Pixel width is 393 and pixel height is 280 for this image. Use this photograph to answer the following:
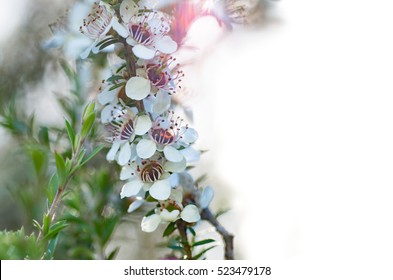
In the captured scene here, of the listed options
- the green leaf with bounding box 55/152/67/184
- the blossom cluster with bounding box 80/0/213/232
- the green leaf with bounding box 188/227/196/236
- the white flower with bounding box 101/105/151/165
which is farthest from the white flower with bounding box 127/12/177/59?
the green leaf with bounding box 188/227/196/236

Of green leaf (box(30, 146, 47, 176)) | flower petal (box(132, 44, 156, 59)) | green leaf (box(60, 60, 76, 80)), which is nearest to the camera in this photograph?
flower petal (box(132, 44, 156, 59))

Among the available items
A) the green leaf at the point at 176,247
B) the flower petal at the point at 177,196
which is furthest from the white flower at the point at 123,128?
the green leaf at the point at 176,247

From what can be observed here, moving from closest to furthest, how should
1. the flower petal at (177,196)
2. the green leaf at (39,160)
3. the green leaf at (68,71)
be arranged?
the flower petal at (177,196), the green leaf at (39,160), the green leaf at (68,71)

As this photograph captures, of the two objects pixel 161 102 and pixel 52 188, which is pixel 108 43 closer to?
pixel 161 102

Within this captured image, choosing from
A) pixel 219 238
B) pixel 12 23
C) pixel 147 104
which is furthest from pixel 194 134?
pixel 12 23

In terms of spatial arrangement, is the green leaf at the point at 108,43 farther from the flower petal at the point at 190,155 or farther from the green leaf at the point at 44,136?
the green leaf at the point at 44,136

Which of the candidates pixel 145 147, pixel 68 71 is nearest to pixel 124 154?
pixel 145 147

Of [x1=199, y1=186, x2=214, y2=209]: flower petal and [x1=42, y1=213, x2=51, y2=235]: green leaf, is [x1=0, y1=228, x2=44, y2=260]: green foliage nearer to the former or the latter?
[x1=42, y1=213, x2=51, y2=235]: green leaf
